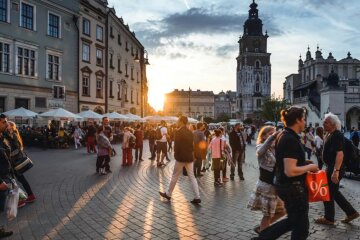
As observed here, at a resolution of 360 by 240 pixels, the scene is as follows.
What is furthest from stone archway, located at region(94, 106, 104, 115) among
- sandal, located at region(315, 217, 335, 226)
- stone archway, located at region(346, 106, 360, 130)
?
sandal, located at region(315, 217, 335, 226)

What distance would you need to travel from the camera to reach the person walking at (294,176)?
13.3 ft

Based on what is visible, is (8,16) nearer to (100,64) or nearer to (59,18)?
(59,18)

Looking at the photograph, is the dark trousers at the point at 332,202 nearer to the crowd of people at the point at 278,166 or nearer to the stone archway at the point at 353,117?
the crowd of people at the point at 278,166

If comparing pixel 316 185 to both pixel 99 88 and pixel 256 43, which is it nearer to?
pixel 99 88

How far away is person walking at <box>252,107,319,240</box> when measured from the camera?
13.3 feet

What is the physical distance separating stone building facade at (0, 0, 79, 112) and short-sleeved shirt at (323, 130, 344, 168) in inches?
991

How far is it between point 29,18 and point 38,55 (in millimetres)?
3025

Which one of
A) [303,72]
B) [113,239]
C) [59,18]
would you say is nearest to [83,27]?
[59,18]

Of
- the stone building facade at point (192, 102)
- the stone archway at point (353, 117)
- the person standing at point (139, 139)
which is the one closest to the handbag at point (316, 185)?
the person standing at point (139, 139)

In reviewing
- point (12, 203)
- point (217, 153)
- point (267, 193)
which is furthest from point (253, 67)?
point (12, 203)

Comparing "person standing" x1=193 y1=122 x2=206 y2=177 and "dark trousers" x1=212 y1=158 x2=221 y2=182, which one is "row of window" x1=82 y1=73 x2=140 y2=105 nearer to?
"person standing" x1=193 y1=122 x2=206 y2=177

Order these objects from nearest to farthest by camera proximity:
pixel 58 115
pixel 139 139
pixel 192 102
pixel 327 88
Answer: pixel 139 139, pixel 58 115, pixel 327 88, pixel 192 102

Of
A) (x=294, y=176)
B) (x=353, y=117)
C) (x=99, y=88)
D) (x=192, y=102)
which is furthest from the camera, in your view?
(x=192, y=102)

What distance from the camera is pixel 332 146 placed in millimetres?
6332
